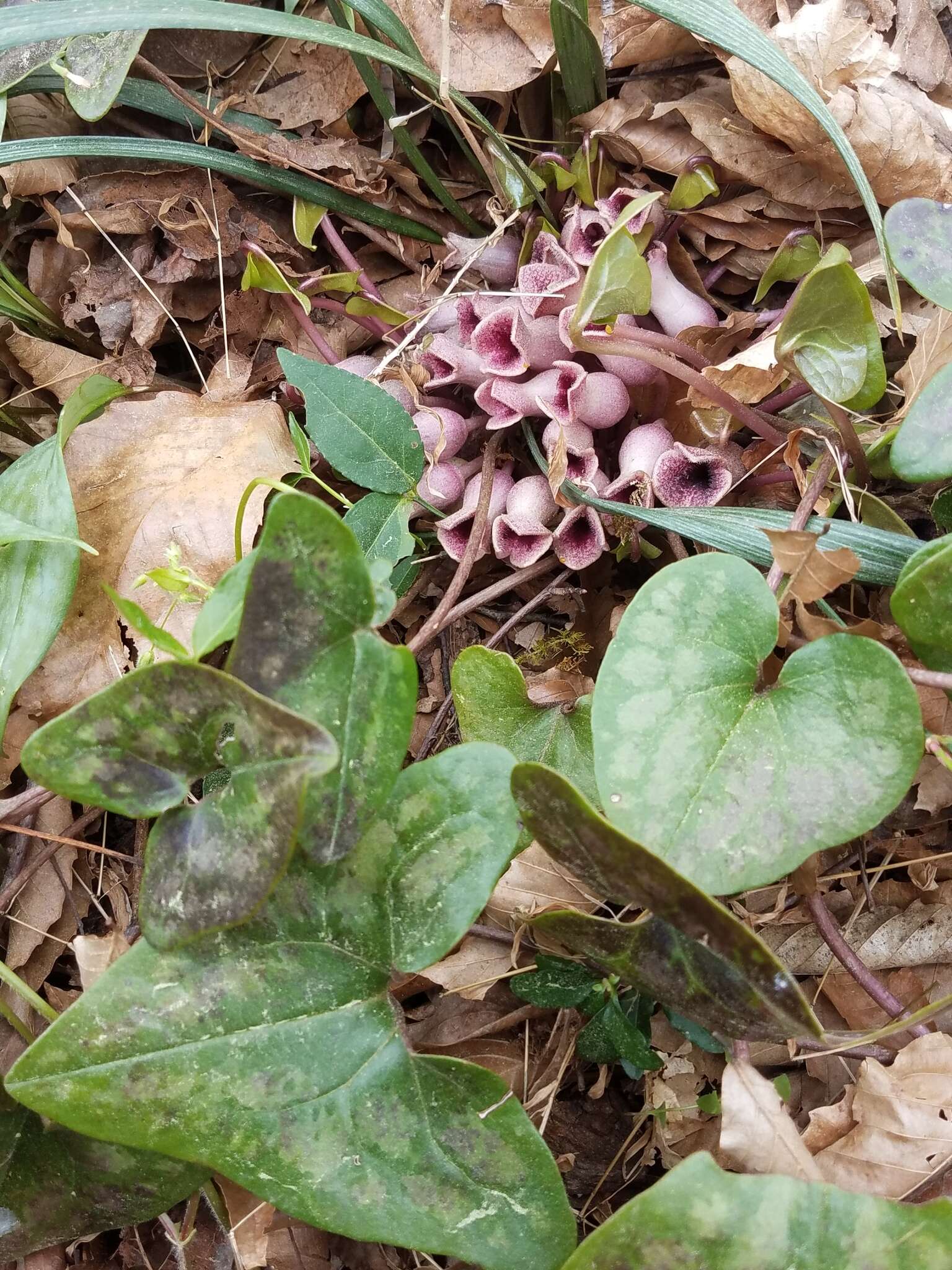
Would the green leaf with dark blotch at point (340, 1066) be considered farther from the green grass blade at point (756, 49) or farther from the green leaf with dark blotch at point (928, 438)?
the green grass blade at point (756, 49)

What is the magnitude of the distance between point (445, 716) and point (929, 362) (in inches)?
27.4

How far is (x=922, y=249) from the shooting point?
36.6 inches

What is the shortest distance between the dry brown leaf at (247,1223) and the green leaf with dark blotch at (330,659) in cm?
52

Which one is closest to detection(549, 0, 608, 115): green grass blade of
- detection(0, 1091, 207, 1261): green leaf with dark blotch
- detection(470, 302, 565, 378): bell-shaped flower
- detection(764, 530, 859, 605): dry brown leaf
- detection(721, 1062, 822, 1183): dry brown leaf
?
detection(470, 302, 565, 378): bell-shaped flower

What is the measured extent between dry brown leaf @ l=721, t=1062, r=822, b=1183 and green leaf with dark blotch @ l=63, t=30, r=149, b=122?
4.13 ft

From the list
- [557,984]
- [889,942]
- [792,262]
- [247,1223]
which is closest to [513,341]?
[792,262]

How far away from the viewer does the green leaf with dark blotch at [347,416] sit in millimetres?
1109

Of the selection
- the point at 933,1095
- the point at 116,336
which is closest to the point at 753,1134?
the point at 933,1095

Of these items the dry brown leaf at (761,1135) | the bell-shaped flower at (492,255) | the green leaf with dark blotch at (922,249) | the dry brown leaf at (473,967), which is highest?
the green leaf with dark blotch at (922,249)

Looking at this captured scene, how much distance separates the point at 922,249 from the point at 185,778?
0.87 meters

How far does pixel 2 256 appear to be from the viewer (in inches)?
55.5

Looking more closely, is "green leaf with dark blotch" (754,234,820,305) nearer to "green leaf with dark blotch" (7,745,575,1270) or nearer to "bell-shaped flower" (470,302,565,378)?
"bell-shaped flower" (470,302,565,378)

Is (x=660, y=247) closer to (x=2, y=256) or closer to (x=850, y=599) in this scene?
(x=850, y=599)

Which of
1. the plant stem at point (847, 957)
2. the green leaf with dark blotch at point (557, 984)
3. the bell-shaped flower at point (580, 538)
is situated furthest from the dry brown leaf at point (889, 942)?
the bell-shaped flower at point (580, 538)
